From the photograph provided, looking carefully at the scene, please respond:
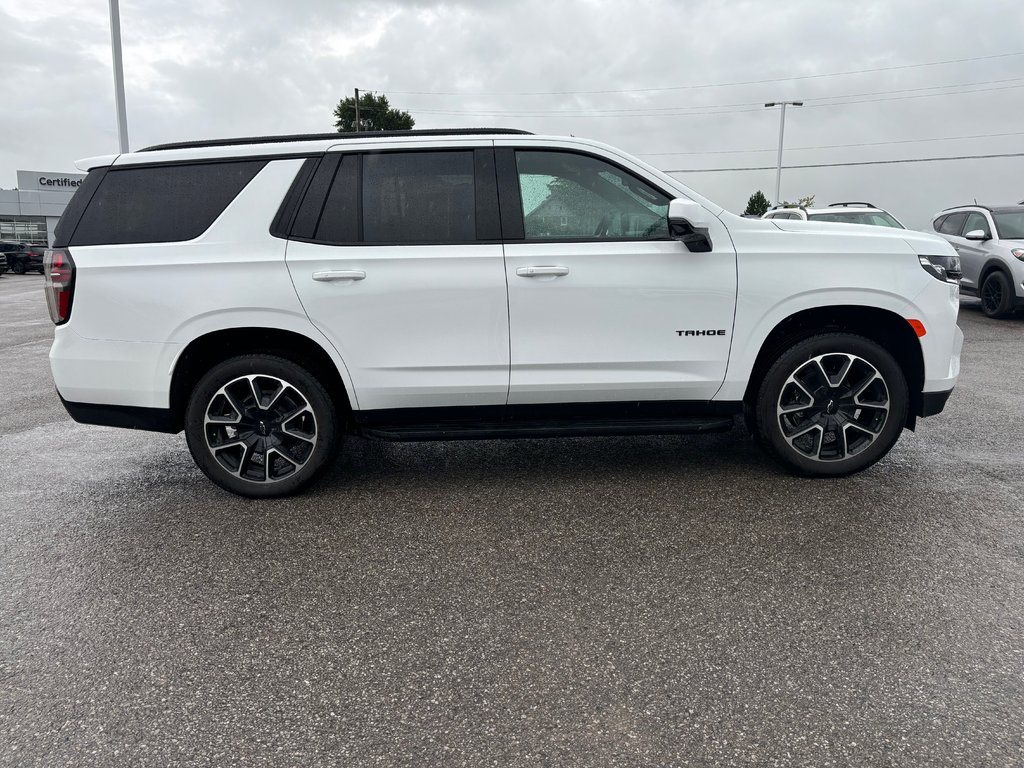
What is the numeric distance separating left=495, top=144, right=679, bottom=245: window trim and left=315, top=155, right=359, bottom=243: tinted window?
2.58 ft

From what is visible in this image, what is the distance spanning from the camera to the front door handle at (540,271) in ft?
14.0

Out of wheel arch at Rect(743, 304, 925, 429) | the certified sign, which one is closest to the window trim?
wheel arch at Rect(743, 304, 925, 429)

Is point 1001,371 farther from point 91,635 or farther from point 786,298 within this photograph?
point 91,635

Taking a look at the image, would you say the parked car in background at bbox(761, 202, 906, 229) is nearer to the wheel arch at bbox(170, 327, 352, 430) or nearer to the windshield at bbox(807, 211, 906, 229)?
the windshield at bbox(807, 211, 906, 229)

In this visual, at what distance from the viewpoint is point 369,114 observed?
55.3m

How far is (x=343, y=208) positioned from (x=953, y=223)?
1355 cm

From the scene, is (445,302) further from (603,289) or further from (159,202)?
(159,202)

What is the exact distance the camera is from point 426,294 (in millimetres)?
4281

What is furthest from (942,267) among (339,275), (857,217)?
(857,217)

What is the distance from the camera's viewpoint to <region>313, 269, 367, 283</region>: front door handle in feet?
14.0

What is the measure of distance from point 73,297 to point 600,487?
303 centimetres

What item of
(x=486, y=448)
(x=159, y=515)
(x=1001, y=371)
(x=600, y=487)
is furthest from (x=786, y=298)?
(x=1001, y=371)

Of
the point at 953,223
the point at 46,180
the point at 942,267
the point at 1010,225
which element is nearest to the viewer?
the point at 942,267

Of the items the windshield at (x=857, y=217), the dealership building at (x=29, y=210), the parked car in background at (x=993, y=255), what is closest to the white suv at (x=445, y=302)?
the parked car in background at (x=993, y=255)
